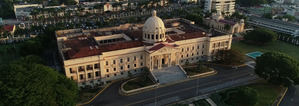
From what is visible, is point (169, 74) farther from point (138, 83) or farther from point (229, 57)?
point (229, 57)

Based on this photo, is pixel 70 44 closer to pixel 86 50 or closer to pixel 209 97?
pixel 86 50

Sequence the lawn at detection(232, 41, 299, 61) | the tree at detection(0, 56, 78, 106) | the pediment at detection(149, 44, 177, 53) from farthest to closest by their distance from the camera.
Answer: the lawn at detection(232, 41, 299, 61) < the pediment at detection(149, 44, 177, 53) < the tree at detection(0, 56, 78, 106)

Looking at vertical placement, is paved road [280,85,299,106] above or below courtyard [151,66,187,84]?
below

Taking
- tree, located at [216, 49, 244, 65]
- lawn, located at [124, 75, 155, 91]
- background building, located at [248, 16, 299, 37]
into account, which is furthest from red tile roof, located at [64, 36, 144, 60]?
background building, located at [248, 16, 299, 37]

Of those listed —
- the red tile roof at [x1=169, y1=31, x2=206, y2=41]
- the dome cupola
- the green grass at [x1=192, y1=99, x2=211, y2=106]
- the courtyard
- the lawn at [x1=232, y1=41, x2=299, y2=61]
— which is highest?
the dome cupola

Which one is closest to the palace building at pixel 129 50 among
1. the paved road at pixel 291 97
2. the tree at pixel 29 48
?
the tree at pixel 29 48

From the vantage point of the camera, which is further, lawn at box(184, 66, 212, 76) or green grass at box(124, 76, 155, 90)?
lawn at box(184, 66, 212, 76)

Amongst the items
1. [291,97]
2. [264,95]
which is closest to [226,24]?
[291,97]

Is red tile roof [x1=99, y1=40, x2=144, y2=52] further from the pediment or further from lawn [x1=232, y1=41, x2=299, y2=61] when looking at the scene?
lawn [x1=232, y1=41, x2=299, y2=61]

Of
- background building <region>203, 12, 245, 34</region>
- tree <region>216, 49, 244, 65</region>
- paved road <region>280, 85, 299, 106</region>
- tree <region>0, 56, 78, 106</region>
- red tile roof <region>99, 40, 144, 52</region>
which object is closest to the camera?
tree <region>0, 56, 78, 106</region>
